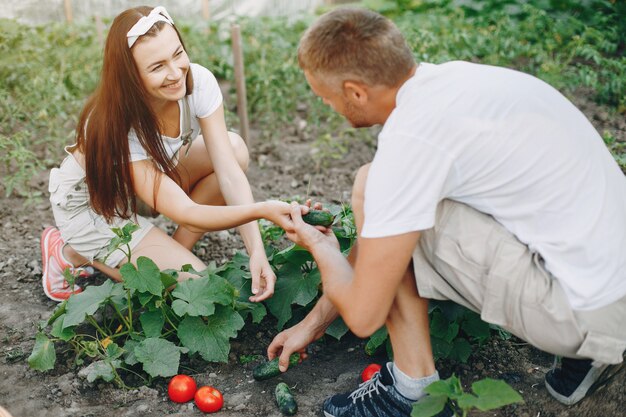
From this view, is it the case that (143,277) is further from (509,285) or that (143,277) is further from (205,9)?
(205,9)

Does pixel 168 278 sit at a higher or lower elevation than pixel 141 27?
lower

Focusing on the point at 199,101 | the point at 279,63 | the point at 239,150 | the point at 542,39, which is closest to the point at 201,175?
the point at 239,150

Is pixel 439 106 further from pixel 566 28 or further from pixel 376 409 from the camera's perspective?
pixel 566 28

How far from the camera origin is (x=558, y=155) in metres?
2.07

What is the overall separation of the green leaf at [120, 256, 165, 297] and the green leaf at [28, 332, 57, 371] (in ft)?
1.32

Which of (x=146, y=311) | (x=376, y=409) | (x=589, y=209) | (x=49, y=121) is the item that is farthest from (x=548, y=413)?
(x=49, y=121)

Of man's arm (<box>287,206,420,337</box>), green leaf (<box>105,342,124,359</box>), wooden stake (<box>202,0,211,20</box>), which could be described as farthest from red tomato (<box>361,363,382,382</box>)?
wooden stake (<box>202,0,211,20</box>)

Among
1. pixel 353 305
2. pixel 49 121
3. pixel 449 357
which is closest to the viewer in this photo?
pixel 353 305

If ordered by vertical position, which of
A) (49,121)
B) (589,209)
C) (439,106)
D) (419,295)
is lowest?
(49,121)

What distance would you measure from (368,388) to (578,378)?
0.72 metres

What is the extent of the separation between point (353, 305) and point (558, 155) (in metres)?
0.75

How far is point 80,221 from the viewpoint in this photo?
11.1 ft

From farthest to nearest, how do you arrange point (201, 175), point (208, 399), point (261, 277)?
point (201, 175), point (261, 277), point (208, 399)

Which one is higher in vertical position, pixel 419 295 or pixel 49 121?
pixel 419 295
